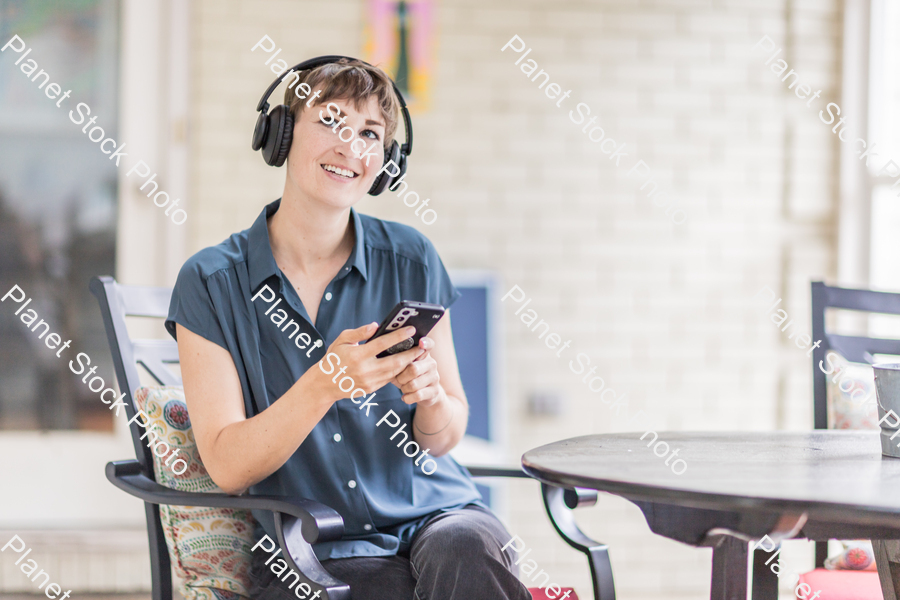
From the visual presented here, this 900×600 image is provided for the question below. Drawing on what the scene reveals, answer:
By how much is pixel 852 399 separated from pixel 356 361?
4.19 feet

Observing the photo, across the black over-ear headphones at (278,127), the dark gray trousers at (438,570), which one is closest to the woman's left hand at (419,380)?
the dark gray trousers at (438,570)

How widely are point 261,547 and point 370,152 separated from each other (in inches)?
31.0

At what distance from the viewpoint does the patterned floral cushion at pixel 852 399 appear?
1795mm

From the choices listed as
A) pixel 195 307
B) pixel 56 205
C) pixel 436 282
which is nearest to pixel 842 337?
pixel 436 282

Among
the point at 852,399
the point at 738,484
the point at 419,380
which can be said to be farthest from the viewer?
the point at 852,399

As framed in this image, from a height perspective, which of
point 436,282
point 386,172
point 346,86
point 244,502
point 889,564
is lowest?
point 889,564

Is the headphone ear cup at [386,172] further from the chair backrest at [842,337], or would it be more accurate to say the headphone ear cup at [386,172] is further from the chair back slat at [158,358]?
the chair backrest at [842,337]

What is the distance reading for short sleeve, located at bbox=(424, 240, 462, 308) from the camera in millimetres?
1591

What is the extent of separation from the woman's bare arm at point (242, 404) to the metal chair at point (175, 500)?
0.20 feet

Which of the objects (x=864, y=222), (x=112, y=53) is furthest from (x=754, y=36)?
(x=112, y=53)

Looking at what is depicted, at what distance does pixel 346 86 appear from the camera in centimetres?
145

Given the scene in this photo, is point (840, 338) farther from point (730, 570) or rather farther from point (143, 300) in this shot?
point (143, 300)

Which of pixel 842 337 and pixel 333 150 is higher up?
pixel 333 150

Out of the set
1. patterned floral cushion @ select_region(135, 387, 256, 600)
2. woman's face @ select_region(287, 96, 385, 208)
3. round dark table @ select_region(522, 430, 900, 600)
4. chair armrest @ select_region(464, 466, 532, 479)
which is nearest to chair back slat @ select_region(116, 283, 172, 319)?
patterned floral cushion @ select_region(135, 387, 256, 600)
